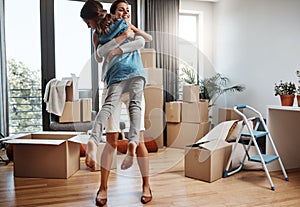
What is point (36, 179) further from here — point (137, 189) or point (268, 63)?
point (268, 63)

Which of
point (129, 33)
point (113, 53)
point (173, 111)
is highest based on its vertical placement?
point (129, 33)

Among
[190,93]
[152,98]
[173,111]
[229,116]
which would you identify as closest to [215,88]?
[229,116]

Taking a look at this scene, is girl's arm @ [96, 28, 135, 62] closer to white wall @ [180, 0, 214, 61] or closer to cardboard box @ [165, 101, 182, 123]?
cardboard box @ [165, 101, 182, 123]

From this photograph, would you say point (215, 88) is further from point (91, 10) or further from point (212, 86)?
point (91, 10)

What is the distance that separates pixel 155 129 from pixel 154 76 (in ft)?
1.69

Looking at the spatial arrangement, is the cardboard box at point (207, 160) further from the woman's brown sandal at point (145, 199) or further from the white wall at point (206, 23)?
the white wall at point (206, 23)

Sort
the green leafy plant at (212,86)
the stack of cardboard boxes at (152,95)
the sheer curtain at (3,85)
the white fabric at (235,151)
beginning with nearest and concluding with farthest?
the stack of cardboard boxes at (152,95) < the white fabric at (235,151) < the sheer curtain at (3,85) < the green leafy plant at (212,86)

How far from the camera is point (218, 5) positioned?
4773 mm

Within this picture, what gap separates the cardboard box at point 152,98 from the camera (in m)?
2.30

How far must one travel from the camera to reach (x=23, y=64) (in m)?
4.04

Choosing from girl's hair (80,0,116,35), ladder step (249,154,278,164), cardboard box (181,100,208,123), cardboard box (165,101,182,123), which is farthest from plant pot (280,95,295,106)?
girl's hair (80,0,116,35)

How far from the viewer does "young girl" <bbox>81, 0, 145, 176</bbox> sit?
1.89m

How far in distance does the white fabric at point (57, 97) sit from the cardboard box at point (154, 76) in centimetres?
143

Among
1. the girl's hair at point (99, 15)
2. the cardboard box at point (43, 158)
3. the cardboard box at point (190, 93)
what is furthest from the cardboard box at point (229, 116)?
the girl's hair at point (99, 15)
